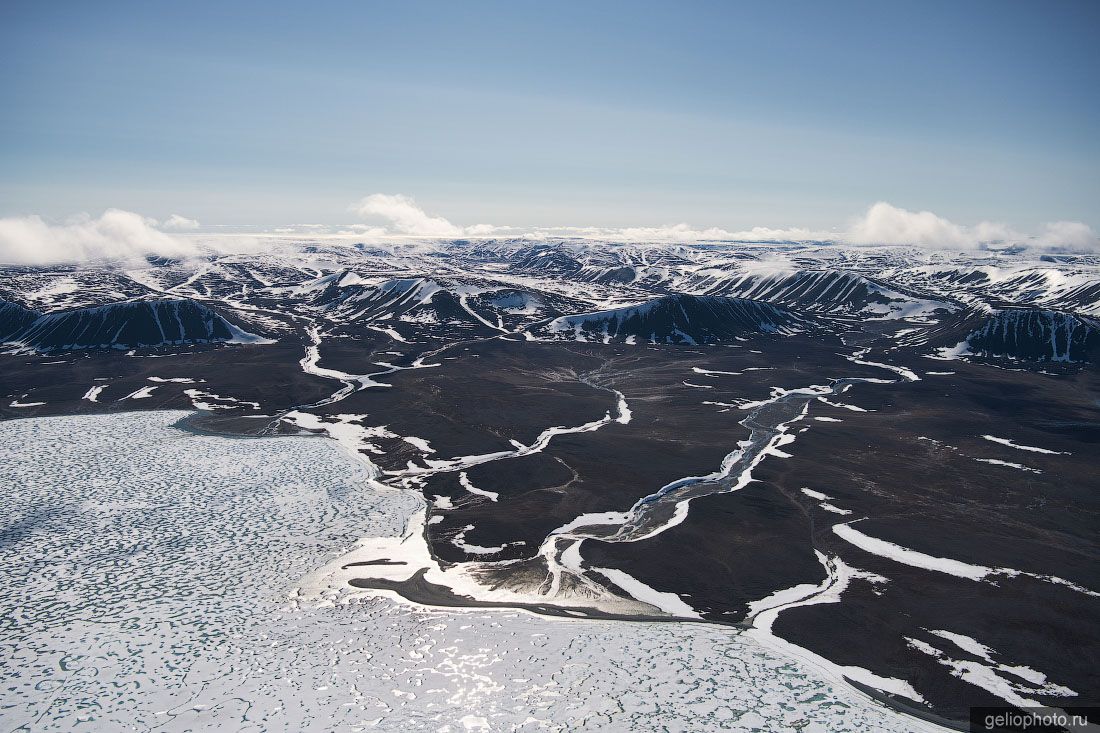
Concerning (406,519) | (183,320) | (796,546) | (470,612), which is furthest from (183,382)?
(796,546)

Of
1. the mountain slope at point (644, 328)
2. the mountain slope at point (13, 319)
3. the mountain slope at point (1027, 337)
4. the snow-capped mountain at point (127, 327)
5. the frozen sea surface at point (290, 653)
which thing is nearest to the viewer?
the frozen sea surface at point (290, 653)

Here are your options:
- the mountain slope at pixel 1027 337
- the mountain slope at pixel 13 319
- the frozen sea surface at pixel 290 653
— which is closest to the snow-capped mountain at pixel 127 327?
the mountain slope at pixel 13 319

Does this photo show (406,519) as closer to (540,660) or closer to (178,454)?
(540,660)

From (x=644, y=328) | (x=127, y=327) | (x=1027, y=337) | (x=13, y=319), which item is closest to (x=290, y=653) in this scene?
(x=644, y=328)

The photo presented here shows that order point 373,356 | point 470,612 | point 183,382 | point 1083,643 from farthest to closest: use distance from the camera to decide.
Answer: point 373,356
point 183,382
point 470,612
point 1083,643

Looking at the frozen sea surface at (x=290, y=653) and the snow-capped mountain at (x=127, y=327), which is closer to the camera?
the frozen sea surface at (x=290, y=653)

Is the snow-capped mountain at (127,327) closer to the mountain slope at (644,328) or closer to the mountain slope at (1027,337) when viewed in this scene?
the mountain slope at (644,328)

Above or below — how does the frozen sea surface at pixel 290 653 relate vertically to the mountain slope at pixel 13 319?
below

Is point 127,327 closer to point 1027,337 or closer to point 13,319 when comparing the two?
point 13,319
